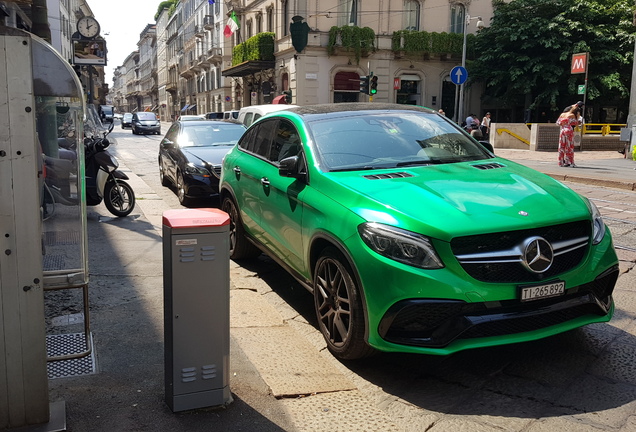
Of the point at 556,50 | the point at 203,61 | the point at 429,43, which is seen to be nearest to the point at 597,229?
the point at 556,50

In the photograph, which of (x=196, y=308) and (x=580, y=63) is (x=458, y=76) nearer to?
(x=580, y=63)

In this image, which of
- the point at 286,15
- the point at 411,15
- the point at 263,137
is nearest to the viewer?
the point at 263,137

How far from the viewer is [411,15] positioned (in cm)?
3706

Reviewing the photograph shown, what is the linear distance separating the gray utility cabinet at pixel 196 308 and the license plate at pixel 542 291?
1.62 metres

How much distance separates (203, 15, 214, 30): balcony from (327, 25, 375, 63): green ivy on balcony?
1010 inches

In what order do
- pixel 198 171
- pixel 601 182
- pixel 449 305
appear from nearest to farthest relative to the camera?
pixel 449 305 → pixel 198 171 → pixel 601 182

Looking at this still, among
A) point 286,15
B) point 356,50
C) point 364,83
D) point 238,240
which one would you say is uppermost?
point 286,15

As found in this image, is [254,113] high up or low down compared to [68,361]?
up

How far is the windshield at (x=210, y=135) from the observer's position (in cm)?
1086

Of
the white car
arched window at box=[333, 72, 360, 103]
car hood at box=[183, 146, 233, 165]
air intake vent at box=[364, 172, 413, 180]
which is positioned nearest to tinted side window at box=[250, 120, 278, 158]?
air intake vent at box=[364, 172, 413, 180]

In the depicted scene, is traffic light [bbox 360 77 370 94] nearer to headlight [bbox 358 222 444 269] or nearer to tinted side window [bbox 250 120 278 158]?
tinted side window [bbox 250 120 278 158]

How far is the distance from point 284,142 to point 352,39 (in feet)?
105

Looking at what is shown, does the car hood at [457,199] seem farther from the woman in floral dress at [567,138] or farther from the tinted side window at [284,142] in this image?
the woman in floral dress at [567,138]

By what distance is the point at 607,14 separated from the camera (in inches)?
1334
